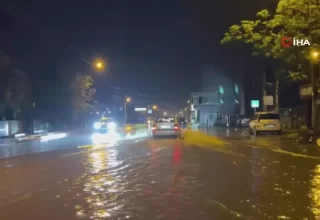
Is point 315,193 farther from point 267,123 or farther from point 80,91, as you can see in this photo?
point 80,91

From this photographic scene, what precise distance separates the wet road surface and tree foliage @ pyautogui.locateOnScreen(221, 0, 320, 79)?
8952 millimetres

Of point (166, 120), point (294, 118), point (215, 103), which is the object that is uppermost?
point (215, 103)

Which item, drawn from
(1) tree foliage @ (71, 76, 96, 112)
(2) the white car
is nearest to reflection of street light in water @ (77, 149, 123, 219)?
(2) the white car

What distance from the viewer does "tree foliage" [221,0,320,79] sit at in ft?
76.2

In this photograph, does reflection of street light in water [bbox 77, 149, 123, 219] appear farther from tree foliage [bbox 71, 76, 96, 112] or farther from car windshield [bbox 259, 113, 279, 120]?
tree foliage [bbox 71, 76, 96, 112]

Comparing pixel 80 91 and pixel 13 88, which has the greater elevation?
pixel 80 91

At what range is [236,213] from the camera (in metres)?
7.84

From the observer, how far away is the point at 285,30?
25.3 metres

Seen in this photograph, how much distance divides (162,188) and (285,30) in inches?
693

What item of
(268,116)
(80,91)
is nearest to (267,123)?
(268,116)

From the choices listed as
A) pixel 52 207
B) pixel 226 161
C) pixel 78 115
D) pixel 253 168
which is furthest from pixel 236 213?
pixel 78 115

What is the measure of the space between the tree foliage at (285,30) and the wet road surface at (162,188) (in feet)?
29.4

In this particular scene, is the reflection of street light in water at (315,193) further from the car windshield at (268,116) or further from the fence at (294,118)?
the fence at (294,118)

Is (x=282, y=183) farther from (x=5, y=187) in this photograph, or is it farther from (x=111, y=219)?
→ (x=5, y=187)
